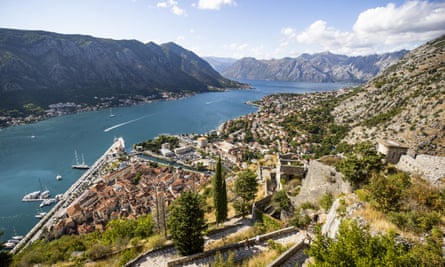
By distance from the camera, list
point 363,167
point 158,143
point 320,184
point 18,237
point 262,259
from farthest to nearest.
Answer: point 158,143 < point 18,237 < point 320,184 < point 363,167 < point 262,259

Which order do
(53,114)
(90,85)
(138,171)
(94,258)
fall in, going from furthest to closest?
(90,85), (53,114), (138,171), (94,258)

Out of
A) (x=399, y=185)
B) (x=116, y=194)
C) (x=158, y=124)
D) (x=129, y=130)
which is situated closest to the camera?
(x=399, y=185)

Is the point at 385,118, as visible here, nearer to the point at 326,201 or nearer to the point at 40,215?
the point at 326,201

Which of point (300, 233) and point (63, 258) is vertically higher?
point (300, 233)

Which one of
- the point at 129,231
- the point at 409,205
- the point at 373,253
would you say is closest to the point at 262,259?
the point at 373,253

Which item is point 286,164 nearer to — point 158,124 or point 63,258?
point 63,258

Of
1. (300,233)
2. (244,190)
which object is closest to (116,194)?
(244,190)

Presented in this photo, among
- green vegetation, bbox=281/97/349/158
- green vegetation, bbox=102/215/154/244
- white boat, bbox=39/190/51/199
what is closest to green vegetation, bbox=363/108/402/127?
green vegetation, bbox=281/97/349/158
